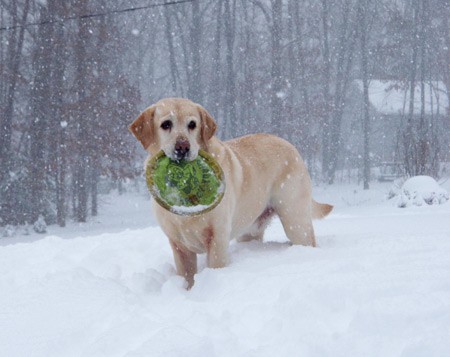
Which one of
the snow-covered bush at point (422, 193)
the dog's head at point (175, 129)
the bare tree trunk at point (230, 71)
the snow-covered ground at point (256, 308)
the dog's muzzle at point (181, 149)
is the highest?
the bare tree trunk at point (230, 71)

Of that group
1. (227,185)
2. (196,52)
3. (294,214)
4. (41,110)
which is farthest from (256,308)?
(196,52)

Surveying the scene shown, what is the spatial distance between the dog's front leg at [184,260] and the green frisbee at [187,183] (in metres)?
0.41

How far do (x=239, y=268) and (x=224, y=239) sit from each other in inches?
12.2

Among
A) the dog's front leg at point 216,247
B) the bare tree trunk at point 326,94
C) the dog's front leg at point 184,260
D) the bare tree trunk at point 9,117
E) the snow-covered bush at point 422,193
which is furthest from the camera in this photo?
the bare tree trunk at point 326,94

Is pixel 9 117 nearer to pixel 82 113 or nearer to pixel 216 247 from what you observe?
pixel 82 113

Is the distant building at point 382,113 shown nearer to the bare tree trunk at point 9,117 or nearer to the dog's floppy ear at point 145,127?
the bare tree trunk at point 9,117

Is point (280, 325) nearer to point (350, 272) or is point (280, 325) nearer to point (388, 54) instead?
point (350, 272)

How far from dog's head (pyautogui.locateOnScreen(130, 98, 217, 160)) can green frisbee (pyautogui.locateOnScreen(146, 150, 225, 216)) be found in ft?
0.28

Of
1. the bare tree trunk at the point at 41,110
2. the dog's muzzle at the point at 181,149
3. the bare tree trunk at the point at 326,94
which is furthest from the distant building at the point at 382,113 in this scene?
the dog's muzzle at the point at 181,149

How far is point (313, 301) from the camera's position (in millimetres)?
2260

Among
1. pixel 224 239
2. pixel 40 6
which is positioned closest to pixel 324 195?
pixel 40 6

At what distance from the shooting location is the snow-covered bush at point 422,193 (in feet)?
34.7

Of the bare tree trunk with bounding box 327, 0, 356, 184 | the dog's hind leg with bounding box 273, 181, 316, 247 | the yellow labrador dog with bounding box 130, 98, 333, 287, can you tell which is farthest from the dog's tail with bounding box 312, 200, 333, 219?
the bare tree trunk with bounding box 327, 0, 356, 184

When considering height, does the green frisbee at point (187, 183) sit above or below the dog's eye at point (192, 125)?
below
